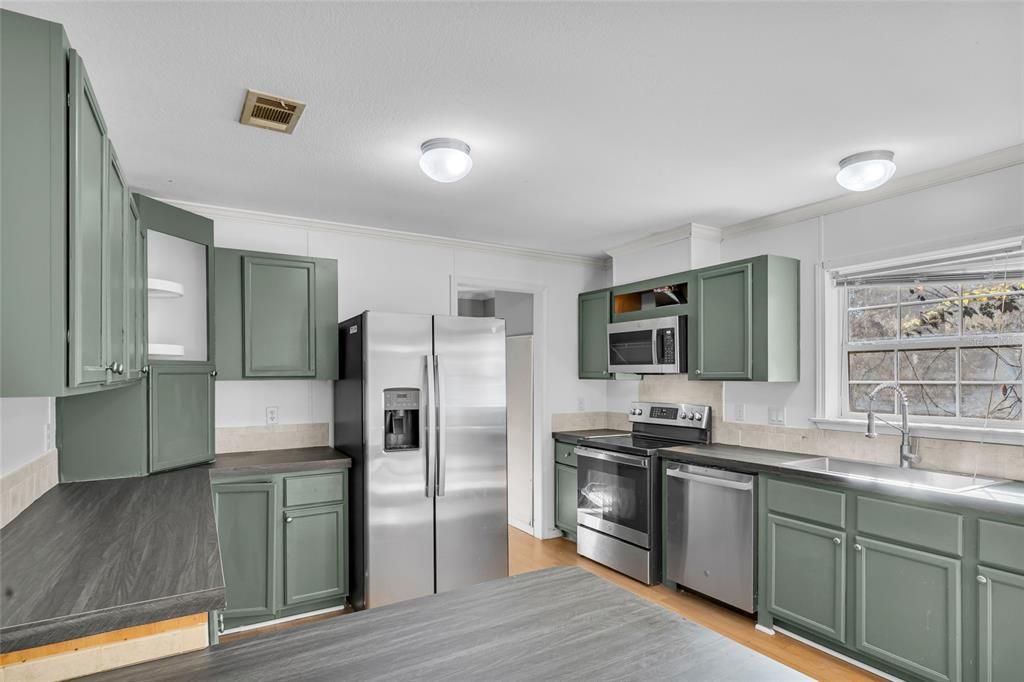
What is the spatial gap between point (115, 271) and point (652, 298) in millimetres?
3397

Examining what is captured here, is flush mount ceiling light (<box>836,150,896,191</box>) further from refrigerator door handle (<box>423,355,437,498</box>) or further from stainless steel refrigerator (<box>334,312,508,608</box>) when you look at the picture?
refrigerator door handle (<box>423,355,437,498</box>)

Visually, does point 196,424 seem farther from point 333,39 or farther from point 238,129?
point 333,39

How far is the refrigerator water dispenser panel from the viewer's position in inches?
133

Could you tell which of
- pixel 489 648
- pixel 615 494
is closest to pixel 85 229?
pixel 489 648

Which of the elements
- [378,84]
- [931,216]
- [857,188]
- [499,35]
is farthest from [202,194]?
[931,216]

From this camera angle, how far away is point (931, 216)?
293cm

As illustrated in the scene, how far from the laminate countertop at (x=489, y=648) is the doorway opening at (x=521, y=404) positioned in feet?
11.8

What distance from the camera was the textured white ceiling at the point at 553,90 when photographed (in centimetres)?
164

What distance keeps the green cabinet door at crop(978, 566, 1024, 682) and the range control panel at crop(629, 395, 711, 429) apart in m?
1.88

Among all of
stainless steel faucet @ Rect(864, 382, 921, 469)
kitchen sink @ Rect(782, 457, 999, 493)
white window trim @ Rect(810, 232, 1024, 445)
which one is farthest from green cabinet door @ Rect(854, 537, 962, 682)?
white window trim @ Rect(810, 232, 1024, 445)

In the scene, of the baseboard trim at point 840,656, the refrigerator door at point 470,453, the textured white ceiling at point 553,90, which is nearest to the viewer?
the textured white ceiling at point 553,90

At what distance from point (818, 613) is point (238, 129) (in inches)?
138

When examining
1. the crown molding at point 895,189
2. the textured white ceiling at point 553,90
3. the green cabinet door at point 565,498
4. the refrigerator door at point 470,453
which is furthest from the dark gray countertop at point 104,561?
the crown molding at point 895,189

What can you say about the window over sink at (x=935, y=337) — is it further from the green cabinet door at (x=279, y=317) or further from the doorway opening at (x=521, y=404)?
the green cabinet door at (x=279, y=317)
